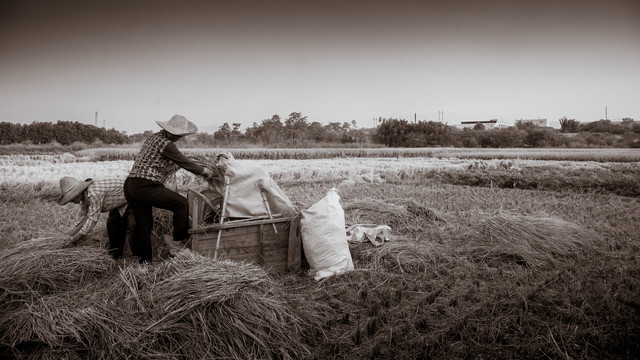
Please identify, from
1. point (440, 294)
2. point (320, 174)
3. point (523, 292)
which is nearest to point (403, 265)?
point (440, 294)

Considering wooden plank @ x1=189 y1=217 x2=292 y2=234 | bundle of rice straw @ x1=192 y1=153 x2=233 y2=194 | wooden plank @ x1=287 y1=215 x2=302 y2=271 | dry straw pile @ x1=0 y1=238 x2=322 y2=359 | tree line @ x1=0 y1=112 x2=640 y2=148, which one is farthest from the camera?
tree line @ x1=0 y1=112 x2=640 y2=148

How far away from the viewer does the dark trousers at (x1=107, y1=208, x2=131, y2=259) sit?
14.4ft

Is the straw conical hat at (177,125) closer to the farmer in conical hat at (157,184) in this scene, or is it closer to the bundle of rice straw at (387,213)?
the farmer in conical hat at (157,184)

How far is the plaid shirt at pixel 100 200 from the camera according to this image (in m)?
4.10

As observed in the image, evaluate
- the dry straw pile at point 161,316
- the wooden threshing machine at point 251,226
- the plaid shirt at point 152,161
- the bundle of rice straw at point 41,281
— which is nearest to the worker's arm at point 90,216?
the bundle of rice straw at point 41,281

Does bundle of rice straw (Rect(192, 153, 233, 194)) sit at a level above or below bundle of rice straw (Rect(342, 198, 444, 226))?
above

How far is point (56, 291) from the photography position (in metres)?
3.50

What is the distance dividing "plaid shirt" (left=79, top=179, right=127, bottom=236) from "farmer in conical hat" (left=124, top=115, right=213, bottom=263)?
0.92 ft

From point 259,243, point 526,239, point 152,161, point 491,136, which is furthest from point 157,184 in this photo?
point 491,136

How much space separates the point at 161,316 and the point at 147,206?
156cm

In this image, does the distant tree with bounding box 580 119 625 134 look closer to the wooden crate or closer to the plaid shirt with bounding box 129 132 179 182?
the wooden crate

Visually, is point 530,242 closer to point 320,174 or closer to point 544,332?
point 544,332

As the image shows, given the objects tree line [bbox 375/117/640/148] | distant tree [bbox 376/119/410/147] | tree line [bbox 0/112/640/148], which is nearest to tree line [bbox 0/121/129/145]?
tree line [bbox 0/112/640/148]

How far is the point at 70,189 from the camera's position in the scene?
404cm
